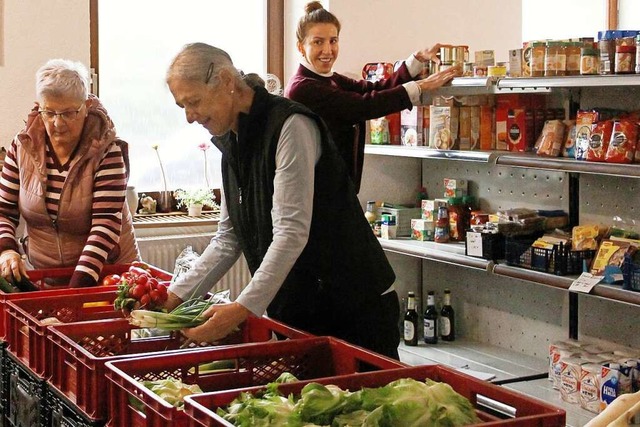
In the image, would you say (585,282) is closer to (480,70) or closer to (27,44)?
(480,70)

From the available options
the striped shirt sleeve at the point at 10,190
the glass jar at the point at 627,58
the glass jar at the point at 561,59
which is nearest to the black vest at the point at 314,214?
the striped shirt sleeve at the point at 10,190

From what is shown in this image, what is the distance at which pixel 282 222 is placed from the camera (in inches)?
97.7

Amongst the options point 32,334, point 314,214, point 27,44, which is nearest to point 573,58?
point 314,214

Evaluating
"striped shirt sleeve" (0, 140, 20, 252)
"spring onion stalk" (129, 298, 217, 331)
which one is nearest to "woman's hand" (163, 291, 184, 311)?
"spring onion stalk" (129, 298, 217, 331)

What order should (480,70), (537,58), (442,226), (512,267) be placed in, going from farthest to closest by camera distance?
(442,226) < (480,70) < (512,267) < (537,58)

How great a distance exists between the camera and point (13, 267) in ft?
10.8

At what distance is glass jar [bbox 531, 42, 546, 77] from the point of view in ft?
13.2

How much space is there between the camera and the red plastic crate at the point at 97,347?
7.29 ft

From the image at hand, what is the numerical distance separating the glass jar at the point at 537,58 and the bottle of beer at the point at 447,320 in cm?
142

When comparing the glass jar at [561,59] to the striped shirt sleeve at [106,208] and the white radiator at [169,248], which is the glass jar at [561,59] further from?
the white radiator at [169,248]

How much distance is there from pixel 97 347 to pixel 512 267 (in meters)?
2.11

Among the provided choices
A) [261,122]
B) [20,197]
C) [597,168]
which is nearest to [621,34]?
[597,168]

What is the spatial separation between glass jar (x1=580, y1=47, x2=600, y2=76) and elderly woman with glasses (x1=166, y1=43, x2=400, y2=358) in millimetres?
1509

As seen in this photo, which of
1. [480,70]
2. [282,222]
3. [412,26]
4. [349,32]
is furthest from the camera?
[412,26]
